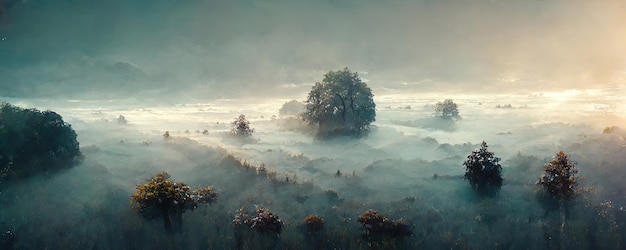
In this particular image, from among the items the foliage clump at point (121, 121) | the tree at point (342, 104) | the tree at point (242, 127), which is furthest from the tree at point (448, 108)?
the foliage clump at point (121, 121)

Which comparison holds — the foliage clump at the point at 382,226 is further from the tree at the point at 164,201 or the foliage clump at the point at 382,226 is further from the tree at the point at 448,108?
the tree at the point at 448,108

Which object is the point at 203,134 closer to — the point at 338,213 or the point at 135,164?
the point at 135,164

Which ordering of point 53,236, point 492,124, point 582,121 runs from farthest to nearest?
point 492,124 → point 582,121 → point 53,236

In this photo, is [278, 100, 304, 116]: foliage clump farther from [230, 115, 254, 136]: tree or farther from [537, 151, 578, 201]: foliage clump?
[537, 151, 578, 201]: foliage clump

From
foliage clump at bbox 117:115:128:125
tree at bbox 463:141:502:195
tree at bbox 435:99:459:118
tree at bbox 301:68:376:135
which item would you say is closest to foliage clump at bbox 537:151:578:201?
tree at bbox 463:141:502:195

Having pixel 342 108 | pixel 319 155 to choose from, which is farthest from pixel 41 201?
pixel 342 108
